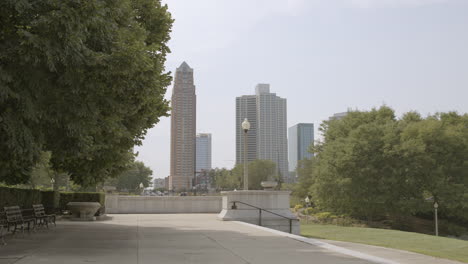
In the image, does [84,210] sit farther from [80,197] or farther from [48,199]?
[80,197]

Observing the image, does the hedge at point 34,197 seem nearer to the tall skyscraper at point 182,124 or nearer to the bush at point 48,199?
the bush at point 48,199

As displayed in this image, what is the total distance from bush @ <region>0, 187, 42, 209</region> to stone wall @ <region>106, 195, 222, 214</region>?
9.33 meters

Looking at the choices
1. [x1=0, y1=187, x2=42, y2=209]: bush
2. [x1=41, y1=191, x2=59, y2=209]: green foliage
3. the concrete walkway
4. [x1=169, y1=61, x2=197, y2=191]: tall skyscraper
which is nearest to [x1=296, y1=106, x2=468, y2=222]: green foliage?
[x1=41, y1=191, x2=59, y2=209]: green foliage

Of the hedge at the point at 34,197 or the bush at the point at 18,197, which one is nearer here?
the bush at the point at 18,197

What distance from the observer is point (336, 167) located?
148ft

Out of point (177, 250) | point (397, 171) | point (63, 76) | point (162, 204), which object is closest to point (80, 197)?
point (162, 204)

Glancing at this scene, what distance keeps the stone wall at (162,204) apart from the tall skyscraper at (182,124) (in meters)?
117

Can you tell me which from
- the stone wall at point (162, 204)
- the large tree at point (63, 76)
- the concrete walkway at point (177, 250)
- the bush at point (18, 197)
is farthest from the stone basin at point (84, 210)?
the large tree at point (63, 76)

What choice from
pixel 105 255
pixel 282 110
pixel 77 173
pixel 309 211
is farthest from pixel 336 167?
pixel 282 110

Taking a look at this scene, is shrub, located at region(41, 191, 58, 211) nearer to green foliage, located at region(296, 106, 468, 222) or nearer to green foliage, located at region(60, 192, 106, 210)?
green foliage, located at region(60, 192, 106, 210)

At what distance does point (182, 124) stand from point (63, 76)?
14821 centimetres

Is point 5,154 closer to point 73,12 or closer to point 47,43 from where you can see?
point 47,43

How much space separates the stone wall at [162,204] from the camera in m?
32.6

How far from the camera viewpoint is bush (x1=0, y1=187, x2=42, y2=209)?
17586 mm
